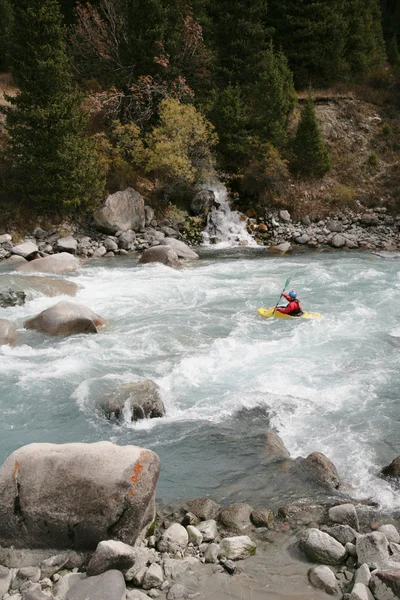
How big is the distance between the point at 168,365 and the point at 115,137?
18.8 metres

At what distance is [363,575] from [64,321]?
9.20 meters

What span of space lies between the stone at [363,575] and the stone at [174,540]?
1.87 meters

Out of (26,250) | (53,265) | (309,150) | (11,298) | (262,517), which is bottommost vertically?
(26,250)

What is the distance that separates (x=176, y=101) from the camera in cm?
2506

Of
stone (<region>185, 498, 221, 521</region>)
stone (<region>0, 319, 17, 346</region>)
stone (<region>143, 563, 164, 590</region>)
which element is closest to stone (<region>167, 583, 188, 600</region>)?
stone (<region>143, 563, 164, 590</region>)

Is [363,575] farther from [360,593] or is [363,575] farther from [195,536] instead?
[195,536]

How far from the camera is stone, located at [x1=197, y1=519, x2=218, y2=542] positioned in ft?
19.3

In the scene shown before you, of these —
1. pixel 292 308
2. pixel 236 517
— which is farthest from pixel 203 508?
pixel 292 308

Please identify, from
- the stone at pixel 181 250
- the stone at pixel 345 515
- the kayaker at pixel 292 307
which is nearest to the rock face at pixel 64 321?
the kayaker at pixel 292 307

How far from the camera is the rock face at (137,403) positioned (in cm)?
866

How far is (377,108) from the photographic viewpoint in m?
34.2

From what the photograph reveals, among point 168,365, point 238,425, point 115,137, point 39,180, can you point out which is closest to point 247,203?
point 115,137

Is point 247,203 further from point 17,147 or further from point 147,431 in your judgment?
point 147,431

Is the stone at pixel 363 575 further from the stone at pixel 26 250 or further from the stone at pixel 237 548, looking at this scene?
the stone at pixel 26 250
